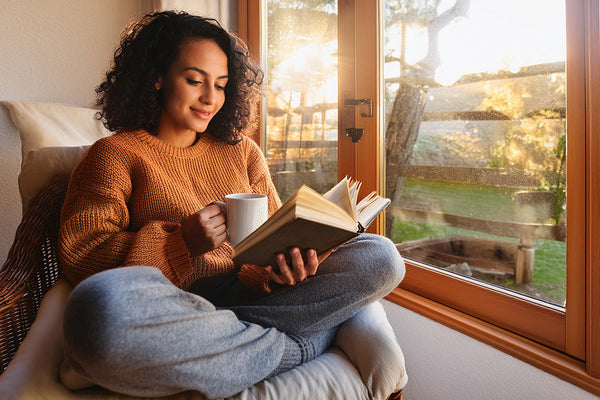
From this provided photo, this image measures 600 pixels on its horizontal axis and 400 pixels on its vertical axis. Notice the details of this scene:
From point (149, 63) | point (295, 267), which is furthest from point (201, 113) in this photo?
point (295, 267)

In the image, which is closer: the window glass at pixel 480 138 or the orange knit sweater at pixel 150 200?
the orange knit sweater at pixel 150 200

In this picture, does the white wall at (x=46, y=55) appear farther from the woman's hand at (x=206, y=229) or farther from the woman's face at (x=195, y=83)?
the woman's hand at (x=206, y=229)

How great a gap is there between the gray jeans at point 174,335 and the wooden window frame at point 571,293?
1.83 ft

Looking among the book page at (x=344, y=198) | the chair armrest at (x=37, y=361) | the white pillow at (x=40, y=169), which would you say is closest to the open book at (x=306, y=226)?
the book page at (x=344, y=198)

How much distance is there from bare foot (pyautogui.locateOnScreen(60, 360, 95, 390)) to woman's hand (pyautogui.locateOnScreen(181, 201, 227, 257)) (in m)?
0.33

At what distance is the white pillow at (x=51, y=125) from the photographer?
1502mm

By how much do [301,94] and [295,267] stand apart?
4.44ft

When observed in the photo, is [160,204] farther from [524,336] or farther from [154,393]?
[524,336]

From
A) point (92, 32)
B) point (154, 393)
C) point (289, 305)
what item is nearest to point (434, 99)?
point (289, 305)

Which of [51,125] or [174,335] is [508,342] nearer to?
[174,335]

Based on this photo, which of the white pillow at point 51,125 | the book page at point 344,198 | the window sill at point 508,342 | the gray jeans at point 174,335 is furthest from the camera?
the white pillow at point 51,125

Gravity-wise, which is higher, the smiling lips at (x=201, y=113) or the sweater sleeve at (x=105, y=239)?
the smiling lips at (x=201, y=113)

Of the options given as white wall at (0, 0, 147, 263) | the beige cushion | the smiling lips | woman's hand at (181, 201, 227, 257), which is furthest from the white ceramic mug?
white wall at (0, 0, 147, 263)

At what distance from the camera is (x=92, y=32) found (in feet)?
6.46
